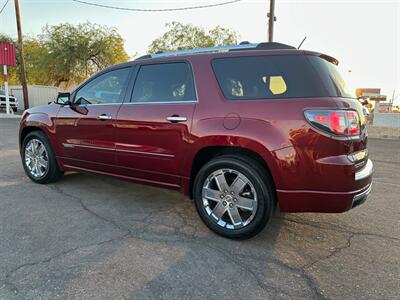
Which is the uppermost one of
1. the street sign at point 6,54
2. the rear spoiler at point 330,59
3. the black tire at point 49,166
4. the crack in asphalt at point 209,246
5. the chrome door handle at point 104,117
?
the street sign at point 6,54

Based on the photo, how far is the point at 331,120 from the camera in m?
2.77

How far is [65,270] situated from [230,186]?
1.58m

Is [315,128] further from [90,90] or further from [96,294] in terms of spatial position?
[90,90]

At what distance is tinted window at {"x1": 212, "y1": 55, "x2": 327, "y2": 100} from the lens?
2.94m

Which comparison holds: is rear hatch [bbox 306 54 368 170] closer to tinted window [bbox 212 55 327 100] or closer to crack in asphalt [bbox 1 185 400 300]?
tinted window [bbox 212 55 327 100]

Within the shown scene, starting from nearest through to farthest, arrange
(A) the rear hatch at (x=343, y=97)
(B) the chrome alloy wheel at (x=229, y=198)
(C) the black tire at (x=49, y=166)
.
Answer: (A) the rear hatch at (x=343, y=97) → (B) the chrome alloy wheel at (x=229, y=198) → (C) the black tire at (x=49, y=166)

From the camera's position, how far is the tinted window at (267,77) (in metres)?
2.94

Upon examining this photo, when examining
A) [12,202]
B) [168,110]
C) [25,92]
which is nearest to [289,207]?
[168,110]

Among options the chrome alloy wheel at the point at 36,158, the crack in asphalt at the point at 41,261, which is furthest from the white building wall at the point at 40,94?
the crack in asphalt at the point at 41,261

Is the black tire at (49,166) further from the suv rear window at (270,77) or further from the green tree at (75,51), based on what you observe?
the green tree at (75,51)

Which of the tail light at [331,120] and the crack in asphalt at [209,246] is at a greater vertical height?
the tail light at [331,120]

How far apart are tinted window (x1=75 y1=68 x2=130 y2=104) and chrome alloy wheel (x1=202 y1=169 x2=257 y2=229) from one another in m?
1.60

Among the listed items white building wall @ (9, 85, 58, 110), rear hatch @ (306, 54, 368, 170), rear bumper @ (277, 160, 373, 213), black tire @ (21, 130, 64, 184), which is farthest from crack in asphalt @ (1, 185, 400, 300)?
white building wall @ (9, 85, 58, 110)

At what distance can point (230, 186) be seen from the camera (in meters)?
3.22
